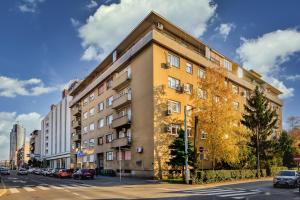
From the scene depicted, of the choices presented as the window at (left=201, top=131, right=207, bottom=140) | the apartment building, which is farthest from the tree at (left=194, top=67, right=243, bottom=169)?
the apartment building

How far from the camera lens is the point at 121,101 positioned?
158 feet

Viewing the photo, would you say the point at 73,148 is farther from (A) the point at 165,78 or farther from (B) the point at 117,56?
(A) the point at 165,78

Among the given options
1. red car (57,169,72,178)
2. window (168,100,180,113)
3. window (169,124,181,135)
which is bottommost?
red car (57,169,72,178)

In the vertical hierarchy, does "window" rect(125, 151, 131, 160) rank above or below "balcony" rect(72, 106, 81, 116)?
below

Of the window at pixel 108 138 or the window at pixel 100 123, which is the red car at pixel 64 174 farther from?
the window at pixel 100 123

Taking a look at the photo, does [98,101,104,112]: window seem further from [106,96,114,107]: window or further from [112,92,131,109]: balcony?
[112,92,131,109]: balcony

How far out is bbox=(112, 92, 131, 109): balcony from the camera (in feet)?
152

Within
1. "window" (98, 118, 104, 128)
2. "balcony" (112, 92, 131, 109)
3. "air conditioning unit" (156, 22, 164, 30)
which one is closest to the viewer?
"air conditioning unit" (156, 22, 164, 30)

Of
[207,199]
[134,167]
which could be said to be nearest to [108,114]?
[134,167]

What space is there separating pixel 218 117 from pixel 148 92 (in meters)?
8.70

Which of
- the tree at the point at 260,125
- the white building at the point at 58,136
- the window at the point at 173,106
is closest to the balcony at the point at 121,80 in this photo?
the window at the point at 173,106

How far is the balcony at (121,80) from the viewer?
47000 mm

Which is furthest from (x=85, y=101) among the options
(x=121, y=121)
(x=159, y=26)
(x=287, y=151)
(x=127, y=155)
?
(x=287, y=151)

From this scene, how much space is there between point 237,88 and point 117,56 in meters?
20.9
